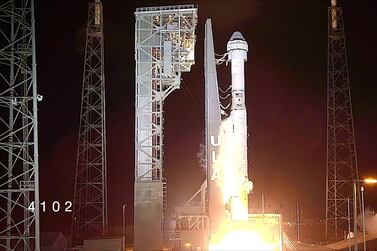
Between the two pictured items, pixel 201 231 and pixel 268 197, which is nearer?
pixel 201 231

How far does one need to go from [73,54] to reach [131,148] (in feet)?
34.5

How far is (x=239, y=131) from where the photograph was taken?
3173cm

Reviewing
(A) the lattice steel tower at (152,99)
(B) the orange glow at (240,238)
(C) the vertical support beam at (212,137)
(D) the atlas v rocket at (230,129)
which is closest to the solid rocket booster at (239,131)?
(D) the atlas v rocket at (230,129)

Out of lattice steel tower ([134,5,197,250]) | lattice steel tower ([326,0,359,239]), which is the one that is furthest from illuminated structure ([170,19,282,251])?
lattice steel tower ([326,0,359,239])

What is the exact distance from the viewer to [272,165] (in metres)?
57.6

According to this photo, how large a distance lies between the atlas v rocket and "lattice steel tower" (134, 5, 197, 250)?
25.0 feet

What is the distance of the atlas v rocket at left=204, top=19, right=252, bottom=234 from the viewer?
99.9ft

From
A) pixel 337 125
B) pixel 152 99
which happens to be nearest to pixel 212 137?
pixel 152 99

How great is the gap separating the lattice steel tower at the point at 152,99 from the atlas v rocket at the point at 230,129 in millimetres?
7619

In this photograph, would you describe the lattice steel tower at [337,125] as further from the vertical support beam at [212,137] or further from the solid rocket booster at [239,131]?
the vertical support beam at [212,137]

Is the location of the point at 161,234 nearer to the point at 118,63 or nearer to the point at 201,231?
Answer: the point at 201,231

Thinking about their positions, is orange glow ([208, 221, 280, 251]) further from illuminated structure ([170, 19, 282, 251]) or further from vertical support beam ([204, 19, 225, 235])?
vertical support beam ([204, 19, 225, 235])

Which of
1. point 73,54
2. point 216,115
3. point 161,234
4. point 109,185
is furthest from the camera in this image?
point 109,185

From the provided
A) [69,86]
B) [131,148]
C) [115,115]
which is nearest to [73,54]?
[69,86]
